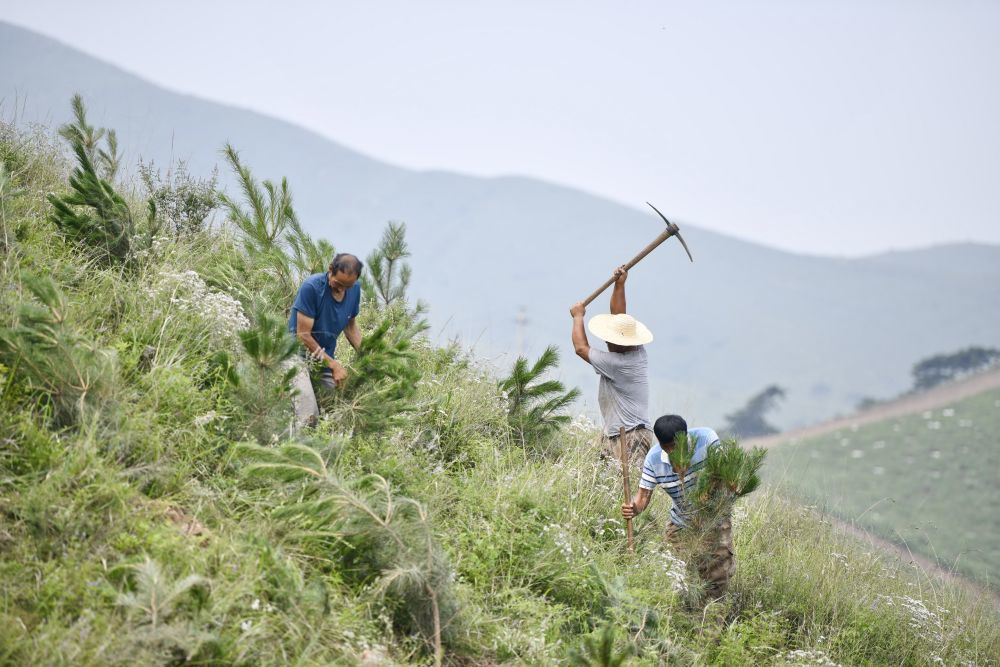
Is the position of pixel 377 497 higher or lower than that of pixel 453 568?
higher

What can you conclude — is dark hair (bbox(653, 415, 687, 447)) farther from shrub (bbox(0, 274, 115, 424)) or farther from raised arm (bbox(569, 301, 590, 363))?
shrub (bbox(0, 274, 115, 424))

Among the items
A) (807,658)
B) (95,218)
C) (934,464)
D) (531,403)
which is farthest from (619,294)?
(934,464)

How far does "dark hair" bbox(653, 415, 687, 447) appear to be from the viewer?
5.12m

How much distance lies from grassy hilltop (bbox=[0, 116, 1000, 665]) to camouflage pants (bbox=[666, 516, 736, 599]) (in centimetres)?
13

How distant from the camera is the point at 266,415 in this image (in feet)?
15.2

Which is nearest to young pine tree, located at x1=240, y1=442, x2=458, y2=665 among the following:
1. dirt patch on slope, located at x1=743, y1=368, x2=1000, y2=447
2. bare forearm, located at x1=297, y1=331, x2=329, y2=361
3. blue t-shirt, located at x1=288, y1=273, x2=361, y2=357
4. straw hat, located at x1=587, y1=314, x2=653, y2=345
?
bare forearm, located at x1=297, y1=331, x2=329, y2=361

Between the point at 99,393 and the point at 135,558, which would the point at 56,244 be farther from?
the point at 135,558

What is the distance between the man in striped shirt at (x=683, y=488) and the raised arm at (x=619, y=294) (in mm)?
1488

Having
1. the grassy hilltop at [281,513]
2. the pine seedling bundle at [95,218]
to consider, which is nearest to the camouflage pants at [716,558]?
the grassy hilltop at [281,513]

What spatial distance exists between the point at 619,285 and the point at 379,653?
351 cm

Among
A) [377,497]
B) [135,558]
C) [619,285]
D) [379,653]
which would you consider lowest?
[379,653]

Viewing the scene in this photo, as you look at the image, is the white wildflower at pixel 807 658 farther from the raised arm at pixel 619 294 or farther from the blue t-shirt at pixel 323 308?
the blue t-shirt at pixel 323 308

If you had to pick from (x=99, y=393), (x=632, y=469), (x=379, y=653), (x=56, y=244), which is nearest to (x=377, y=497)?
(x=379, y=653)

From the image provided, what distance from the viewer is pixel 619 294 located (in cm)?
667
